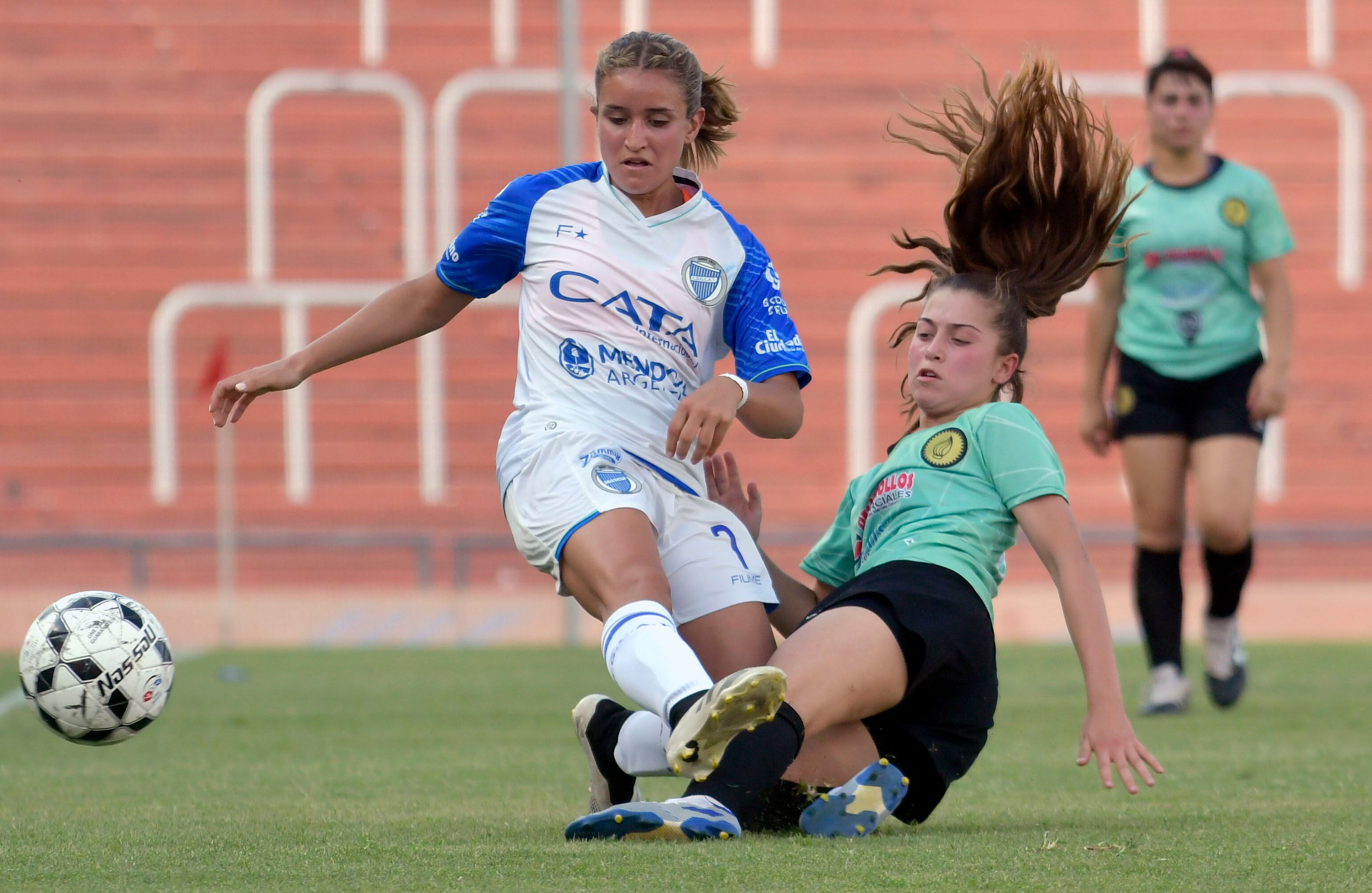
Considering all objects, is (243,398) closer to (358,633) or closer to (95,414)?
(358,633)

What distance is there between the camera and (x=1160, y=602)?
5.95m

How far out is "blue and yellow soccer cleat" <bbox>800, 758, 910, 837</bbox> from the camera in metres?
3.03

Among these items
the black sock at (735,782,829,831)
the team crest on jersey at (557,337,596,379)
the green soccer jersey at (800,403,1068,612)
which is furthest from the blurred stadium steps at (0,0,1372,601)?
the black sock at (735,782,829,831)

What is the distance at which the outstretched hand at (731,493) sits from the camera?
3662mm

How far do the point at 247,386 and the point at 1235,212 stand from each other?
3756 millimetres

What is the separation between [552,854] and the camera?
106 inches

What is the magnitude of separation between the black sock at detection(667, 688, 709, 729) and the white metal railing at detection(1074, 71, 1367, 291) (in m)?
12.1

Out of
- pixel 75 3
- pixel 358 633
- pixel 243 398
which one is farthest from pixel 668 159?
pixel 75 3

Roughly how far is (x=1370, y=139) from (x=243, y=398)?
1283cm

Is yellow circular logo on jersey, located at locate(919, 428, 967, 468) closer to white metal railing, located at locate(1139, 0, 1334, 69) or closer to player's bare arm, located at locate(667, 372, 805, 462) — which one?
player's bare arm, located at locate(667, 372, 805, 462)

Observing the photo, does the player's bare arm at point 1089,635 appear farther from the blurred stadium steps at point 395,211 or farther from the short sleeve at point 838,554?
the blurred stadium steps at point 395,211

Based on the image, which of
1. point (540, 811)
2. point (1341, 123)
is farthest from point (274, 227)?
point (540, 811)

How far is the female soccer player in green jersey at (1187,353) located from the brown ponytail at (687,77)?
2.37 metres

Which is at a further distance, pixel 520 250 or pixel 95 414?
pixel 95 414
